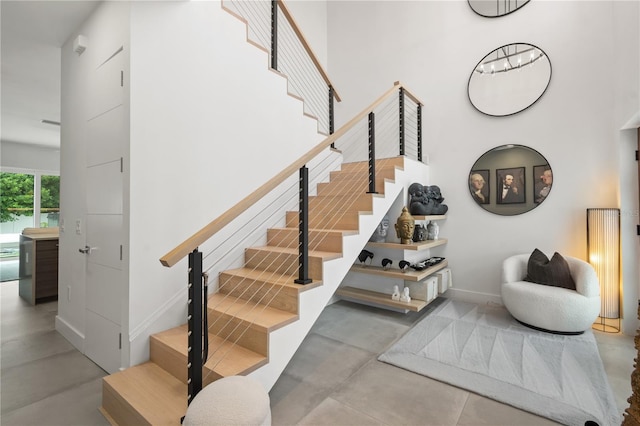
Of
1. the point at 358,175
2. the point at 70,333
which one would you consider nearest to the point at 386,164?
the point at 358,175

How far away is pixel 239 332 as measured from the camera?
2082mm

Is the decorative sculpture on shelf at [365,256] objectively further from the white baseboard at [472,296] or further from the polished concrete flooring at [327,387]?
the white baseboard at [472,296]

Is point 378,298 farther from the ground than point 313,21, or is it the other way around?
point 313,21

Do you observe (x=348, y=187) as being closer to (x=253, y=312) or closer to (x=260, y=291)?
(x=260, y=291)

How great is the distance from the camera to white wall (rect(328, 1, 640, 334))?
3.33m

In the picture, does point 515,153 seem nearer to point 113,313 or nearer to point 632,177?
point 632,177

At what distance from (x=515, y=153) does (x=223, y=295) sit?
3869mm

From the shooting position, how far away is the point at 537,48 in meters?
3.73

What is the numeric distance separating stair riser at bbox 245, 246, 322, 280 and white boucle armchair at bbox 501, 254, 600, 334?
7.53 ft

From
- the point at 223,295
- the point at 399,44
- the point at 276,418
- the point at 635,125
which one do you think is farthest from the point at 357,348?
the point at 399,44

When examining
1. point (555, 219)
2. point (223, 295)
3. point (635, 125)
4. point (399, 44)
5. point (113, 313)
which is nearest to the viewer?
point (113, 313)

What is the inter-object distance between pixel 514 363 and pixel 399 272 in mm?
1367

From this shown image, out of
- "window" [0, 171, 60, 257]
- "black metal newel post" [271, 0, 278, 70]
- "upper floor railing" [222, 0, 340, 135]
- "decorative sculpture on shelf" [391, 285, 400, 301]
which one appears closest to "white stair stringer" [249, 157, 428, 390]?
"decorative sculpture on shelf" [391, 285, 400, 301]

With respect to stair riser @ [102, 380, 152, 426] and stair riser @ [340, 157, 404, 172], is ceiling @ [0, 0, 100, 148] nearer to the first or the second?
→ stair riser @ [102, 380, 152, 426]
